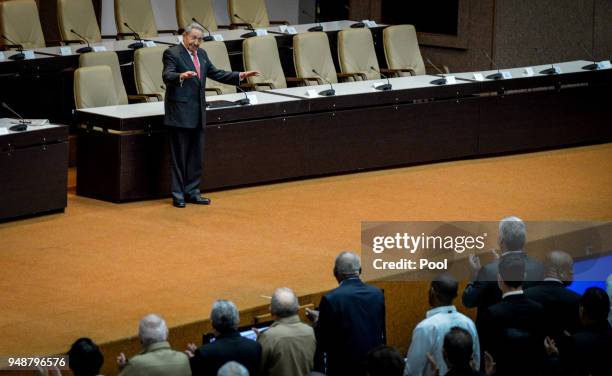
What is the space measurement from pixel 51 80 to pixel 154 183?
2.08 m

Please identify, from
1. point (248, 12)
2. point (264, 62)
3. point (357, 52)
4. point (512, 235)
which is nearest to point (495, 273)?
point (512, 235)

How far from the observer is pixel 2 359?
536 cm

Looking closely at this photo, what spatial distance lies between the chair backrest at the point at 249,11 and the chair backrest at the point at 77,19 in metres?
1.61

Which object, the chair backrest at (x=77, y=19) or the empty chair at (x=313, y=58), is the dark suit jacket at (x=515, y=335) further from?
the chair backrest at (x=77, y=19)

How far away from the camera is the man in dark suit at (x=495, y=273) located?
5.37 m

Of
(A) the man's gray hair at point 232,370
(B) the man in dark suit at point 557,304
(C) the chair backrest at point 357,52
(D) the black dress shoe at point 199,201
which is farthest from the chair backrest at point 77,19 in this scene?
(A) the man's gray hair at point 232,370

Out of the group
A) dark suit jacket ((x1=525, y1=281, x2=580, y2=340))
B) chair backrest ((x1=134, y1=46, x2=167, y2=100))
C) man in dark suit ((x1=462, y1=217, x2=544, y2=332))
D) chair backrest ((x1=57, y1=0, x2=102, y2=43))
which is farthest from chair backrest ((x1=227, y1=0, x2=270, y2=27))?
dark suit jacket ((x1=525, y1=281, x2=580, y2=340))

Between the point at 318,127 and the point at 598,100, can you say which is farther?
the point at 598,100

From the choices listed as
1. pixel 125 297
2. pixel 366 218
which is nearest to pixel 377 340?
pixel 125 297

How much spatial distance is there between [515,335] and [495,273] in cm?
70

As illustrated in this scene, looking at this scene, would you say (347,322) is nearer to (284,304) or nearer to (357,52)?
(284,304)

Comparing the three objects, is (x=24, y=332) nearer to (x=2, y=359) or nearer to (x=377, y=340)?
(x=2, y=359)

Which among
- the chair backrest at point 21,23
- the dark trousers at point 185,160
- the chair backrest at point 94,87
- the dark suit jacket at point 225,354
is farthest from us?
the chair backrest at point 21,23

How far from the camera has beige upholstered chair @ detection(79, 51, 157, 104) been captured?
31.9 ft
